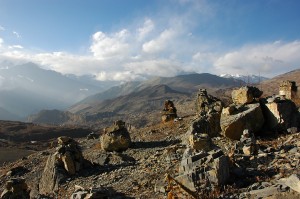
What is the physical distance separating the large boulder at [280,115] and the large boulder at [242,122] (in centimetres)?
69

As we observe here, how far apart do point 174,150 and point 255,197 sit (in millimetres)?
11886

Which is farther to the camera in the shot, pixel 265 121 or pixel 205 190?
pixel 265 121

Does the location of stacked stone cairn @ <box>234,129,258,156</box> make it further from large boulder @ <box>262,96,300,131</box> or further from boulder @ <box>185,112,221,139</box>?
boulder @ <box>185,112,221,139</box>

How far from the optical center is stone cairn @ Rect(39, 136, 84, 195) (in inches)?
1058

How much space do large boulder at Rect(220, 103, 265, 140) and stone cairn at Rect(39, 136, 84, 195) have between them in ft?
40.9

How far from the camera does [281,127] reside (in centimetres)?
2466

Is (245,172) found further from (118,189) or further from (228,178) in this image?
(118,189)

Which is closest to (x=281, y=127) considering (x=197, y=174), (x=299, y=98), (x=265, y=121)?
(x=265, y=121)

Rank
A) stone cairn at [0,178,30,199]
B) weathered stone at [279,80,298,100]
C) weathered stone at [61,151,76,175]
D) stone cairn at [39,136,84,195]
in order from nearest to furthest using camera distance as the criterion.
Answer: stone cairn at [0,178,30,199] → stone cairn at [39,136,84,195] → weathered stone at [61,151,76,175] → weathered stone at [279,80,298,100]

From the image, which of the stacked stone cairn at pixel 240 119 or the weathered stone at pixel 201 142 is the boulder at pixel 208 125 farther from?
the weathered stone at pixel 201 142

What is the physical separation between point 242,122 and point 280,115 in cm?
284

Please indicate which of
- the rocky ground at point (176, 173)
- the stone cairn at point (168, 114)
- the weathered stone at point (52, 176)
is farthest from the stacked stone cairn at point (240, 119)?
the stone cairn at point (168, 114)

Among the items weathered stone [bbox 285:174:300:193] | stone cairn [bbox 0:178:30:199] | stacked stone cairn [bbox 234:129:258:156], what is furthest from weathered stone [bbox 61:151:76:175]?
weathered stone [bbox 285:174:300:193]

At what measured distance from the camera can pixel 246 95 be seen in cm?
2727
